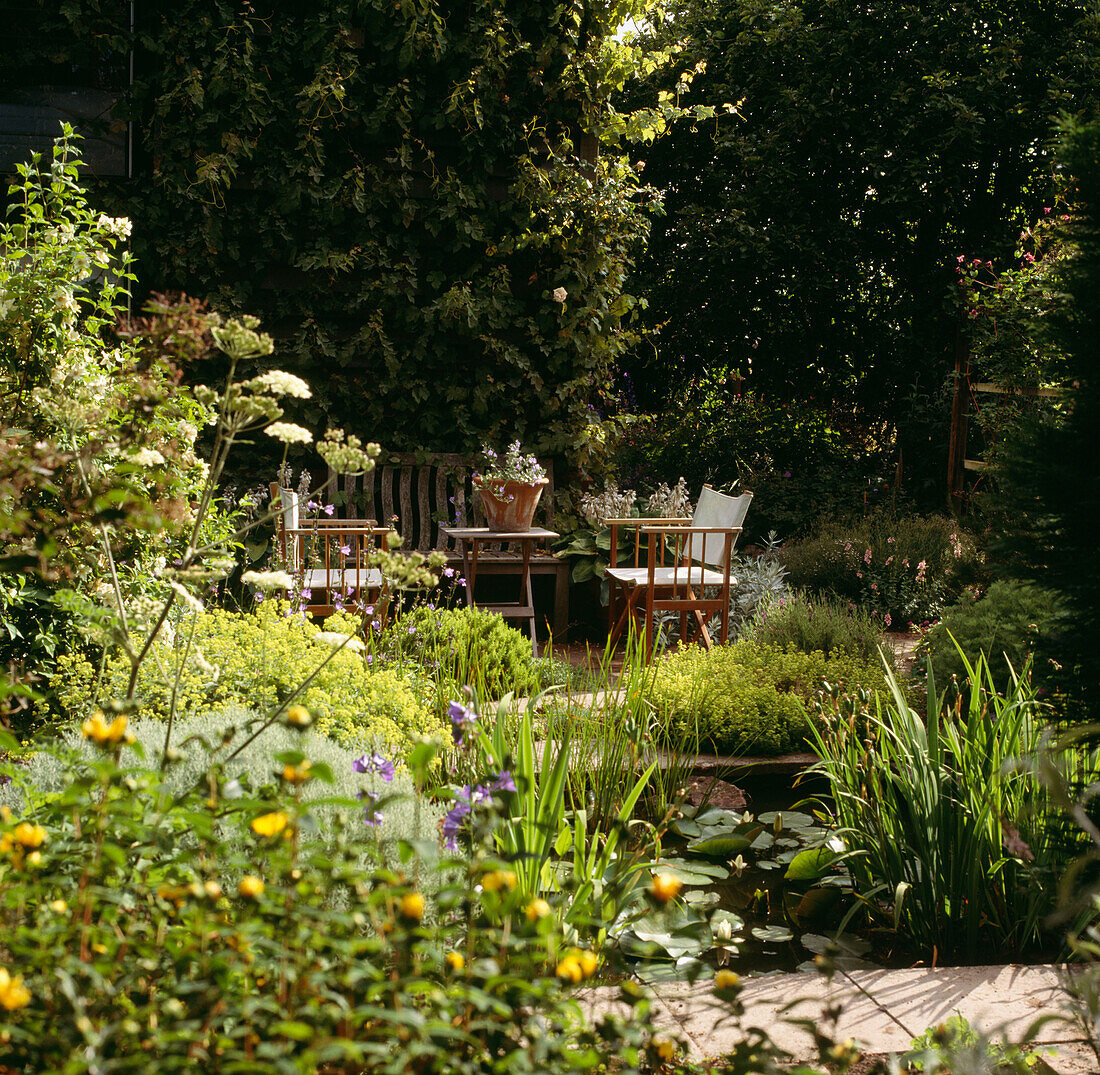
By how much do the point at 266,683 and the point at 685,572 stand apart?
262cm

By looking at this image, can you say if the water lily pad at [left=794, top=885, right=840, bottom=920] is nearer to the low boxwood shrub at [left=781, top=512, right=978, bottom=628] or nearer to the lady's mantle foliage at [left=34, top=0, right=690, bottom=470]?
the low boxwood shrub at [left=781, top=512, right=978, bottom=628]

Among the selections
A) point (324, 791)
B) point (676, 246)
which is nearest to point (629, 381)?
point (676, 246)

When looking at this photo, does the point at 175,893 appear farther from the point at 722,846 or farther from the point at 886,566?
the point at 886,566

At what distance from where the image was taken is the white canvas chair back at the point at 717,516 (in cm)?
486

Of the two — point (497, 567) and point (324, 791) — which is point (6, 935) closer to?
point (324, 791)

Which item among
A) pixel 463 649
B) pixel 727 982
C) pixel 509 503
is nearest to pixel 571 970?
pixel 727 982

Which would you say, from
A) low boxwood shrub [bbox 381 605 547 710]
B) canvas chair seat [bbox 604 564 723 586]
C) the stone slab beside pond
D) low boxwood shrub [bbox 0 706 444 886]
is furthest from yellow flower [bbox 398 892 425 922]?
canvas chair seat [bbox 604 564 723 586]

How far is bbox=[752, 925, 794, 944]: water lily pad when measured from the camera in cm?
228

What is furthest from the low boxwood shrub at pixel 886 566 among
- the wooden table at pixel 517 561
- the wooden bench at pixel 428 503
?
the wooden table at pixel 517 561

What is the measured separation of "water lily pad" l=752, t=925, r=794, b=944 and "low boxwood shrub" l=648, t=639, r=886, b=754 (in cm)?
67

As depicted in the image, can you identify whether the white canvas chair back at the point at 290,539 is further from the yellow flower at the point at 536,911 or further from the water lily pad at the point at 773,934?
the yellow flower at the point at 536,911

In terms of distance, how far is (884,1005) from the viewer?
71.0 inches

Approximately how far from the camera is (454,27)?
5637mm

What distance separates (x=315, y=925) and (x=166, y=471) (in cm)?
217
